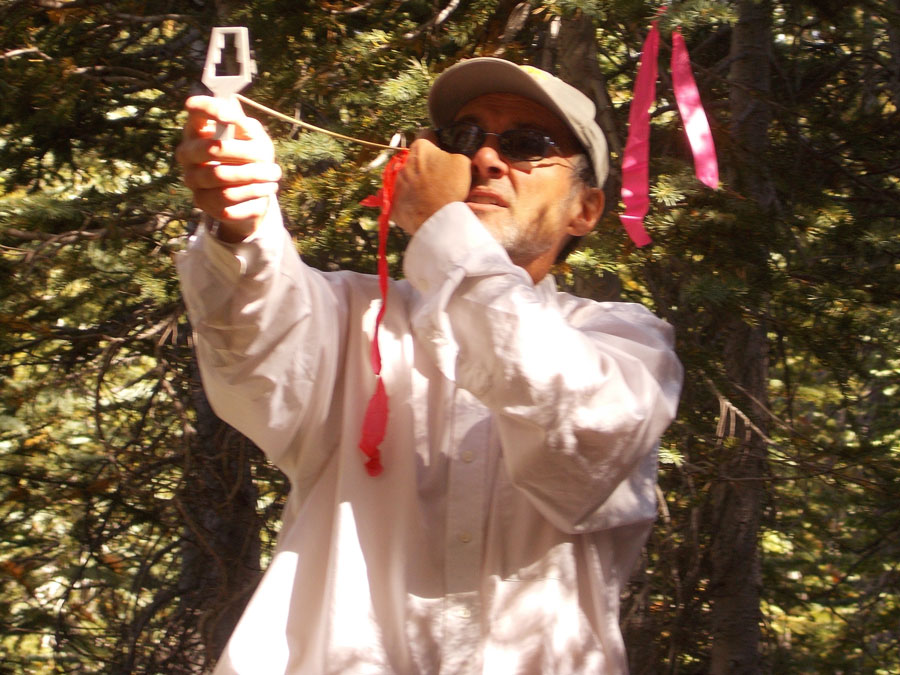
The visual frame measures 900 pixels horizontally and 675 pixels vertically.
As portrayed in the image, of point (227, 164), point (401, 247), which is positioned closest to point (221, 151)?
point (227, 164)

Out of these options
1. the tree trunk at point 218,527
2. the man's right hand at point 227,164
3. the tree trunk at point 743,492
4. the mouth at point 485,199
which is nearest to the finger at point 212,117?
the man's right hand at point 227,164

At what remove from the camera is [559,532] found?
1.88m

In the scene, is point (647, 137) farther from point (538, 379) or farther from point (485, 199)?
point (538, 379)

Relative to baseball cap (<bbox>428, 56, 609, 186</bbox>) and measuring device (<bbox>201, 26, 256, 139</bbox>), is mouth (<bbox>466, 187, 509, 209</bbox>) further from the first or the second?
measuring device (<bbox>201, 26, 256, 139</bbox>)

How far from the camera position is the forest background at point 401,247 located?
3.26 meters

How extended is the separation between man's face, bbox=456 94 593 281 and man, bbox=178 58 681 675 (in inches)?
1.4

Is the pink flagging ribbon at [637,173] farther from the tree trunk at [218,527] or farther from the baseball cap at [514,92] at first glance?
the tree trunk at [218,527]

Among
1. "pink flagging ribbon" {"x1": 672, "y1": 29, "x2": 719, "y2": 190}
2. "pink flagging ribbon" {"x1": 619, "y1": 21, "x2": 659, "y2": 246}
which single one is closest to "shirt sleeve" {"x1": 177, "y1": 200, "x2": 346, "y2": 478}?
"pink flagging ribbon" {"x1": 619, "y1": 21, "x2": 659, "y2": 246}

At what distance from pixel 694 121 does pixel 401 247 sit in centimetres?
184

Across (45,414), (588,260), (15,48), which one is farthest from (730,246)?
(45,414)

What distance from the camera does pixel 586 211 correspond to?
2375mm

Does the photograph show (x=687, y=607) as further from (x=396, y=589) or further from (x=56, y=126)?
(x=56, y=126)

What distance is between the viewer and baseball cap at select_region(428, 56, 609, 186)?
2170 millimetres

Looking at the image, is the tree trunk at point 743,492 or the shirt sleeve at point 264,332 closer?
the shirt sleeve at point 264,332
